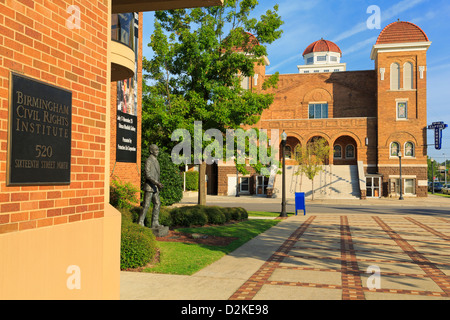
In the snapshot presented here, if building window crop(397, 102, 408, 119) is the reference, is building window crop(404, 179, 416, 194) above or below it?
below

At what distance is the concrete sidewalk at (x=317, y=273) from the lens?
5.89 meters

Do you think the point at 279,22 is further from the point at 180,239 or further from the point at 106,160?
the point at 106,160

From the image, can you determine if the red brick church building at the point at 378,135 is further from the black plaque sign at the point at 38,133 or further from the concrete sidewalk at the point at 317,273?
the black plaque sign at the point at 38,133

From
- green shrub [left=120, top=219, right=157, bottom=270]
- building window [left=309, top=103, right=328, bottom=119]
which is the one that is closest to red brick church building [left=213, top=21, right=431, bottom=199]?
building window [left=309, top=103, right=328, bottom=119]

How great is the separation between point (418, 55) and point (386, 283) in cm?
4039

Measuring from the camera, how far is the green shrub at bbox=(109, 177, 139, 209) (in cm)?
1292

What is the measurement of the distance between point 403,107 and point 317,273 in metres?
37.9

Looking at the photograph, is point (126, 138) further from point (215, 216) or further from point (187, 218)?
point (215, 216)

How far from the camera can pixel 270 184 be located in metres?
38.6

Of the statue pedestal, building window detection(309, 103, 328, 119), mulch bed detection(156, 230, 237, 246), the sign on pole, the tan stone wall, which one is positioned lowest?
mulch bed detection(156, 230, 237, 246)

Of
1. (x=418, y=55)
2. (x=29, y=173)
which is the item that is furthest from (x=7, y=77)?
(x=418, y=55)

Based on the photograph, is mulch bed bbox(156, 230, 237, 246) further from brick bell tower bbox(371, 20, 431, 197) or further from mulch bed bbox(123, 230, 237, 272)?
brick bell tower bbox(371, 20, 431, 197)

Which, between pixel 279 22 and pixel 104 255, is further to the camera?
pixel 279 22

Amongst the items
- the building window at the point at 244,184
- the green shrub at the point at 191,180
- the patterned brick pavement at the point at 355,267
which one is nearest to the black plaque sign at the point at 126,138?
the patterned brick pavement at the point at 355,267
